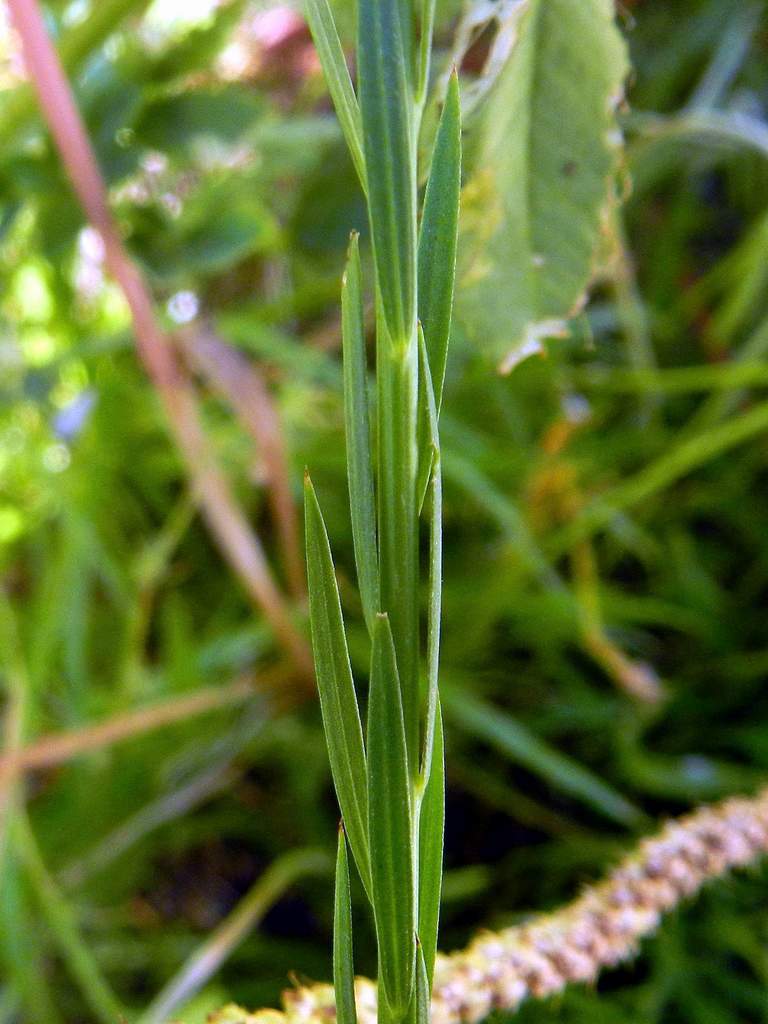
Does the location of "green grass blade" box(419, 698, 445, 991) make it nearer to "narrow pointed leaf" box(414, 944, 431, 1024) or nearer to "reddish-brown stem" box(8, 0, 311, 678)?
"narrow pointed leaf" box(414, 944, 431, 1024)

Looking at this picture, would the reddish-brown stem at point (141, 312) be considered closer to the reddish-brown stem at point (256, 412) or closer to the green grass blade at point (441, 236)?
the reddish-brown stem at point (256, 412)

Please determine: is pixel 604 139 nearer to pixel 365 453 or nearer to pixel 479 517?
pixel 365 453

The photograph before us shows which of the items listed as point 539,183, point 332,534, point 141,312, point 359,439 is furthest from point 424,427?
point 332,534

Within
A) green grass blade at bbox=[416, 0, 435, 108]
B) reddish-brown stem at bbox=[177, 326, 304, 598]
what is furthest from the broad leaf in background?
reddish-brown stem at bbox=[177, 326, 304, 598]

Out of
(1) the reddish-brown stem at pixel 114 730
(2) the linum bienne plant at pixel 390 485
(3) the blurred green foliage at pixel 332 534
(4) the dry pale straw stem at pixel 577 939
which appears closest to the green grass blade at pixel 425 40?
(2) the linum bienne plant at pixel 390 485

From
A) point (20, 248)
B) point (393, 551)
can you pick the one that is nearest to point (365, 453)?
point (393, 551)

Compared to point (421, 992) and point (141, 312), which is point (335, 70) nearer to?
point (421, 992)
